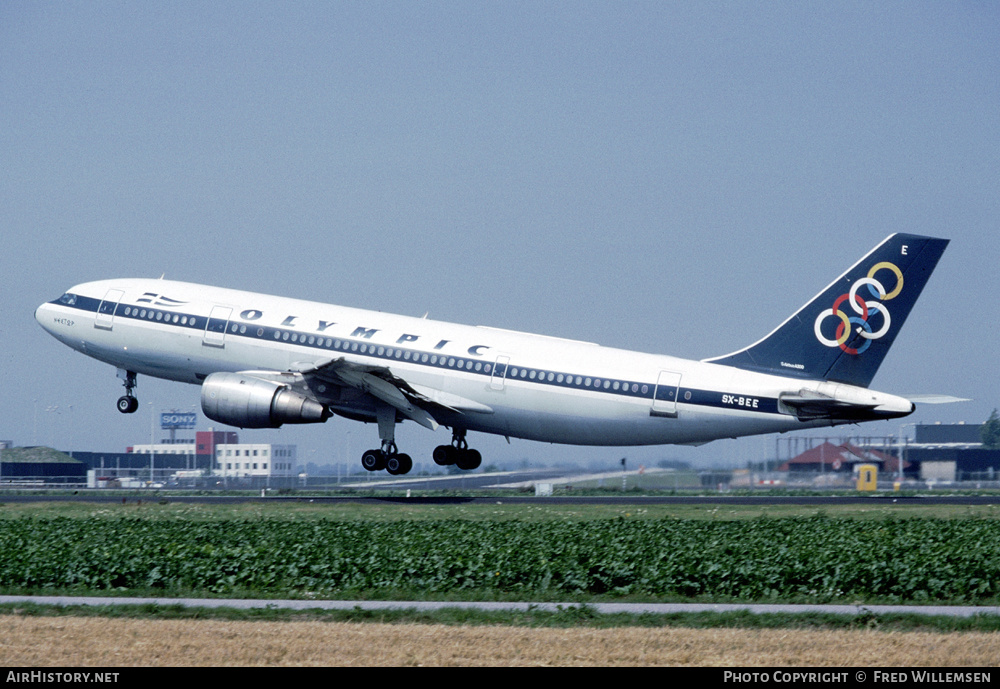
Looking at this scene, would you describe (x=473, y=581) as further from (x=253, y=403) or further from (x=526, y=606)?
(x=253, y=403)

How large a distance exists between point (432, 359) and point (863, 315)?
16667 millimetres

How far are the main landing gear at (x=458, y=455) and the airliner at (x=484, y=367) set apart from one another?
62 millimetres

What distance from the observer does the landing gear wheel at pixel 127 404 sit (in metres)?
55.0

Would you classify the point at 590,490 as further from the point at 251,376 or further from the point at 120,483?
the point at 120,483

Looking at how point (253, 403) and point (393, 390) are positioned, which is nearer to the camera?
point (253, 403)

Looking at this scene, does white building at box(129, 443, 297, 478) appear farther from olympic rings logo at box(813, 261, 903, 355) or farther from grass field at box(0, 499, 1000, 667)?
grass field at box(0, 499, 1000, 667)

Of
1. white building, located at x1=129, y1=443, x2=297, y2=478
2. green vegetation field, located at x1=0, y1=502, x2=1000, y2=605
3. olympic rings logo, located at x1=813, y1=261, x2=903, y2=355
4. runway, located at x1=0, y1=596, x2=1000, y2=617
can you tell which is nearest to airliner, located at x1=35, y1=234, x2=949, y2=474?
olympic rings logo, located at x1=813, y1=261, x2=903, y2=355

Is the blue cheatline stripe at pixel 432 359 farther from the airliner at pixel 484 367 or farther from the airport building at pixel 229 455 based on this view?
the airport building at pixel 229 455

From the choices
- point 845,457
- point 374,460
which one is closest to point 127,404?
point 374,460

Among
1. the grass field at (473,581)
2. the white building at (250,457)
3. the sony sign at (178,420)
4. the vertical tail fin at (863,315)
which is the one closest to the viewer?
the grass field at (473,581)

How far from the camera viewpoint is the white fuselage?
44594mm

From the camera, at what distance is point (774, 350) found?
44.7 m

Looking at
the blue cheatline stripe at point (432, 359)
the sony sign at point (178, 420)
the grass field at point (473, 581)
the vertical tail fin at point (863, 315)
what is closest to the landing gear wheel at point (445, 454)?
the blue cheatline stripe at point (432, 359)

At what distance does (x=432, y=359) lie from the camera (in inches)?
1906
